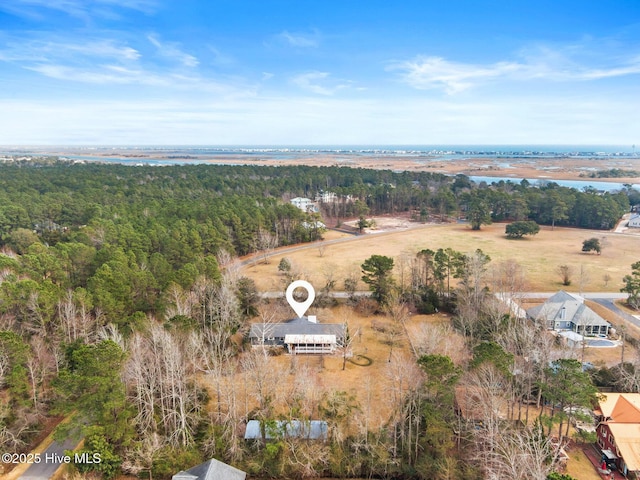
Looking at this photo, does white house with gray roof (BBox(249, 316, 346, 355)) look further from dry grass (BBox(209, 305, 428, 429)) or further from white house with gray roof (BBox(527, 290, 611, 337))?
white house with gray roof (BBox(527, 290, 611, 337))

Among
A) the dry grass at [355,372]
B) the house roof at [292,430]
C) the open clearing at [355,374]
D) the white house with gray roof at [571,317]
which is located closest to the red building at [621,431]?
the open clearing at [355,374]

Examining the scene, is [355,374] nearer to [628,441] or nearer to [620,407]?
[620,407]

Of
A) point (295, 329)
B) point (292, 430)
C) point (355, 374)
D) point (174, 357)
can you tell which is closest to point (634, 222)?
point (355, 374)

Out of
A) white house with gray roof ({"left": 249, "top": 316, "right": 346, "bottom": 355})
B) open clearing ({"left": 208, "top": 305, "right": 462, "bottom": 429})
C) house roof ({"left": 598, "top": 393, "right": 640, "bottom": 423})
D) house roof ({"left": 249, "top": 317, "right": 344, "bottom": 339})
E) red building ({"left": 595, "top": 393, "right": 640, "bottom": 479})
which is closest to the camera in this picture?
red building ({"left": 595, "top": 393, "right": 640, "bottom": 479})

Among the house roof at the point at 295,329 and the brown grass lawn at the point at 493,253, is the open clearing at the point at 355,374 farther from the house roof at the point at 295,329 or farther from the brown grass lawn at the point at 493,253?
the brown grass lawn at the point at 493,253

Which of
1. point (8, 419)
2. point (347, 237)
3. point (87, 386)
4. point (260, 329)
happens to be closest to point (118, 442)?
point (87, 386)

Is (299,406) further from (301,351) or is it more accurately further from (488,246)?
(488,246)

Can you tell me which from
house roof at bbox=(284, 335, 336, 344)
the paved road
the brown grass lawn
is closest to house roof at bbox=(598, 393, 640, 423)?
house roof at bbox=(284, 335, 336, 344)
